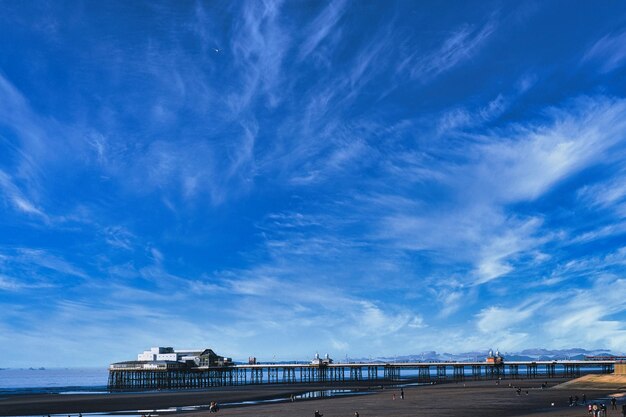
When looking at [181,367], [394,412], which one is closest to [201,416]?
[394,412]

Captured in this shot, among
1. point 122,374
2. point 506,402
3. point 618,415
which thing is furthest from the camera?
point 122,374

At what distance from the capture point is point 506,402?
54625 mm

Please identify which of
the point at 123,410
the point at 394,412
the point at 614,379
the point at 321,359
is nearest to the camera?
the point at 394,412

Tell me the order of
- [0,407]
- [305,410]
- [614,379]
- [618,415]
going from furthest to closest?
1. [614,379]
2. [0,407]
3. [305,410]
4. [618,415]

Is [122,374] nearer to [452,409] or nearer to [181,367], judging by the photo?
[181,367]

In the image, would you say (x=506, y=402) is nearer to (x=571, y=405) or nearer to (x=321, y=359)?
(x=571, y=405)

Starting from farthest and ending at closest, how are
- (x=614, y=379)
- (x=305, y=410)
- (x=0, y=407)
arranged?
(x=614, y=379) → (x=0, y=407) → (x=305, y=410)

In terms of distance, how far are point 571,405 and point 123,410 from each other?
44.9m

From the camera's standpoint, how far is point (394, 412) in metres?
46.2

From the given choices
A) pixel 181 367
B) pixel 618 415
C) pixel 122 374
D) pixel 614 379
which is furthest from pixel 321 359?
pixel 618 415

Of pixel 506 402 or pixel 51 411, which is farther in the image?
pixel 51 411

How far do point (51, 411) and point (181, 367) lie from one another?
262ft

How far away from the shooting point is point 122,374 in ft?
442

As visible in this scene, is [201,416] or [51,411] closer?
[201,416]
